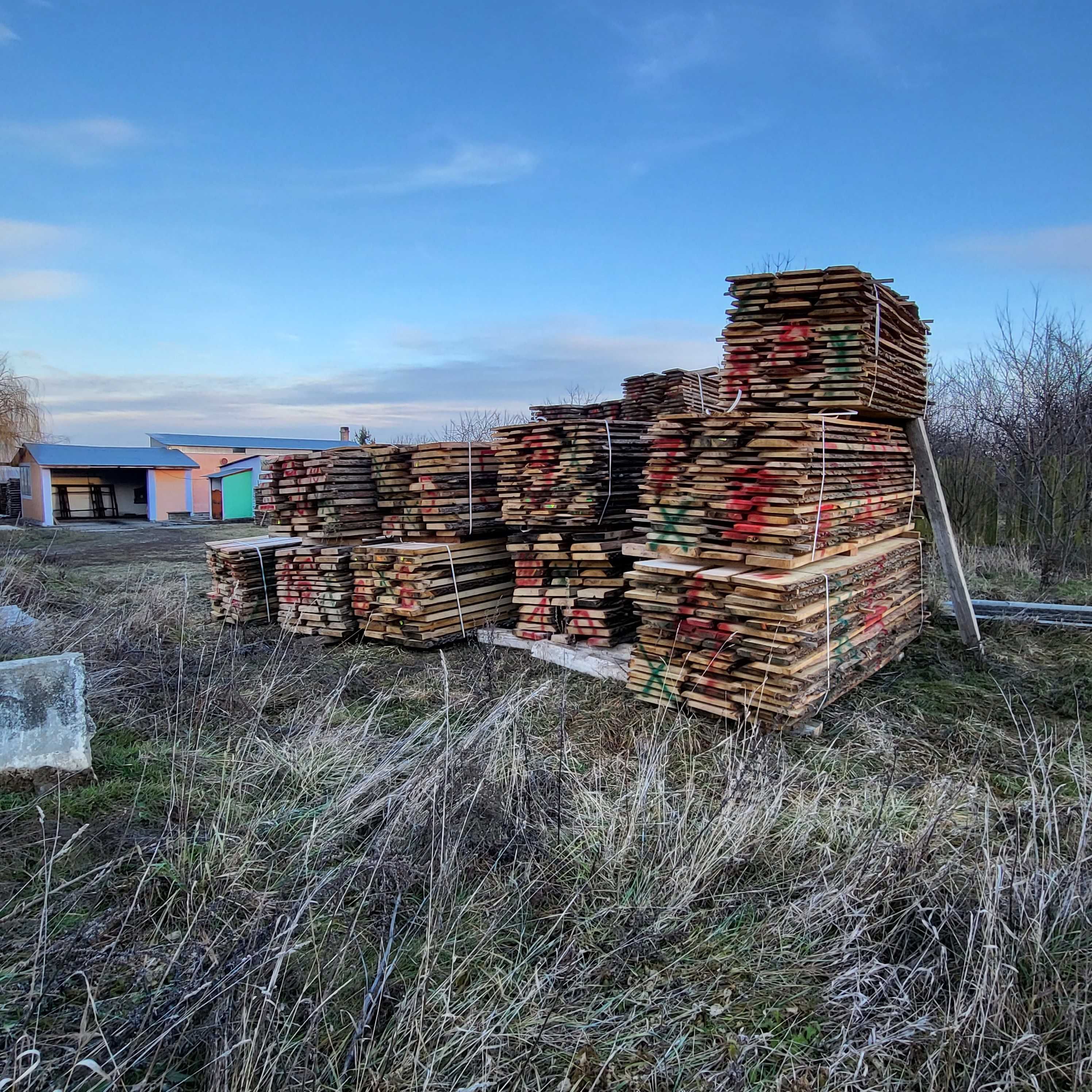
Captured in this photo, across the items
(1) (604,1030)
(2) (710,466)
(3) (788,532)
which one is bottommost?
(1) (604,1030)

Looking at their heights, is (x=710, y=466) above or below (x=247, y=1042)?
above

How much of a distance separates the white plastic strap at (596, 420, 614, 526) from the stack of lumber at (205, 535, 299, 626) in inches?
189

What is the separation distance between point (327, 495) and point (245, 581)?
1906mm

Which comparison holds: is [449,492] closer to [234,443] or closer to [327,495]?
[327,495]

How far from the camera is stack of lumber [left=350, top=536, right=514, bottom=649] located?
8141 mm

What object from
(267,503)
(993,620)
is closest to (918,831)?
(993,620)

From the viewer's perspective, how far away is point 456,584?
8484mm

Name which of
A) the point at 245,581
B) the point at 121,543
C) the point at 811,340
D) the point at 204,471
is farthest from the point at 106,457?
the point at 811,340

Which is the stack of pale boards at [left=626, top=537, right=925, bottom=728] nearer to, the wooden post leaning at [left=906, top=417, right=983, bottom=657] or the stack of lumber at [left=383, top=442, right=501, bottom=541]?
the wooden post leaning at [left=906, top=417, right=983, bottom=657]

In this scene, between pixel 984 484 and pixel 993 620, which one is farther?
pixel 984 484

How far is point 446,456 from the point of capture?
8.41 meters

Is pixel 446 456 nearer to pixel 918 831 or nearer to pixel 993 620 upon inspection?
pixel 918 831

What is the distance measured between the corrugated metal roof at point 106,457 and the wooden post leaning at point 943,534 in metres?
36.2

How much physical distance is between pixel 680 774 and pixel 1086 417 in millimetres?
11680
